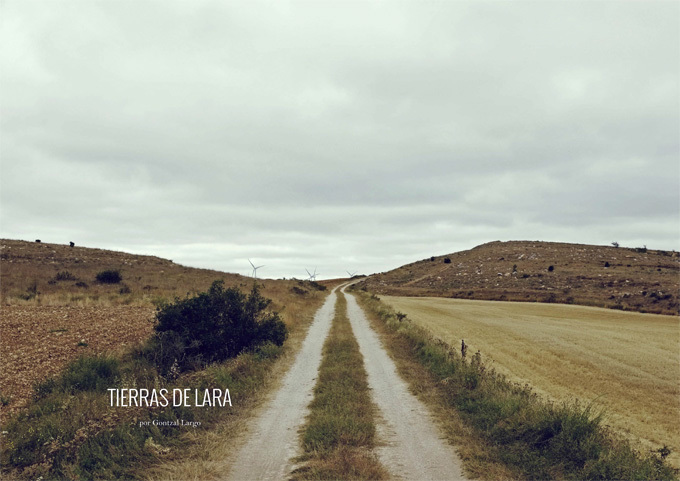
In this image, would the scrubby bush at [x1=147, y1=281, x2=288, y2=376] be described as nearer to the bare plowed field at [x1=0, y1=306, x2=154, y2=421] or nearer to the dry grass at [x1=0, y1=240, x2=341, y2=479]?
the dry grass at [x1=0, y1=240, x2=341, y2=479]

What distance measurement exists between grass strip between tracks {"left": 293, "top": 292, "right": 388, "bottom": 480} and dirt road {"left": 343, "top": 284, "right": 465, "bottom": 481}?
0.32 meters

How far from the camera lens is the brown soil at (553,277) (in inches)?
2391

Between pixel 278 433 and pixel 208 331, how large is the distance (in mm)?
10439

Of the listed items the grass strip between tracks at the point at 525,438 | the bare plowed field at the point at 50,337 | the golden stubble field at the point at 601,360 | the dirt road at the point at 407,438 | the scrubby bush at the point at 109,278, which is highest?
the scrubby bush at the point at 109,278

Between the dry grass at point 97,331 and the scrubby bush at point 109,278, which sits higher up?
the scrubby bush at point 109,278

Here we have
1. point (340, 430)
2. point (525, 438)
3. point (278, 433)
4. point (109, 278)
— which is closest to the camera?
A: point (525, 438)

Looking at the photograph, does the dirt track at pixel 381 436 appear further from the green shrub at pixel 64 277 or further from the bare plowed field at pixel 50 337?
the green shrub at pixel 64 277

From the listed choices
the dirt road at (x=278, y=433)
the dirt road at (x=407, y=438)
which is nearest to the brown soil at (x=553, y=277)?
the dirt road at (x=407, y=438)

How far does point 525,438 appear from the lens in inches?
369

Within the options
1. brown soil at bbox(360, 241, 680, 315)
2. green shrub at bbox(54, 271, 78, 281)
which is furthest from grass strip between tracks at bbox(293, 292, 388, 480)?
brown soil at bbox(360, 241, 680, 315)

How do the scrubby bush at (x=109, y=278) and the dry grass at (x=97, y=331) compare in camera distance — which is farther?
the scrubby bush at (x=109, y=278)

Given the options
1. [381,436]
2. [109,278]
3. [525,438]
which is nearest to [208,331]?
[381,436]

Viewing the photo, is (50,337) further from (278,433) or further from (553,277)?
(553,277)

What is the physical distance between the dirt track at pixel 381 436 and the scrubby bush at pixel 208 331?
13.6 feet
